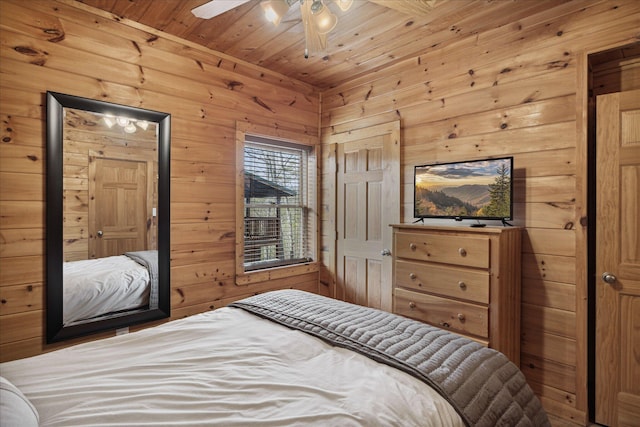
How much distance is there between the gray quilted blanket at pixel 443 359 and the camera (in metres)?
1.16

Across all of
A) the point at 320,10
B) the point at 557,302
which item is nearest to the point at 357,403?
the point at 320,10

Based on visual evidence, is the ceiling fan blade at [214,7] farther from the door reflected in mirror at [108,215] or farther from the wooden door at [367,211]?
the wooden door at [367,211]

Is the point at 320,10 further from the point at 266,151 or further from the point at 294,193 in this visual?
the point at 294,193

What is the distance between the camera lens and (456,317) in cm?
234

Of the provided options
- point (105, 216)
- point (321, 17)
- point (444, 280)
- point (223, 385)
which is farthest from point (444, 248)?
point (105, 216)

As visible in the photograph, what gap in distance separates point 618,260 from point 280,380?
7.07 ft

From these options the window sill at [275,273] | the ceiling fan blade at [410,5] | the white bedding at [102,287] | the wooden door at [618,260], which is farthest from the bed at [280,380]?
the ceiling fan blade at [410,5]

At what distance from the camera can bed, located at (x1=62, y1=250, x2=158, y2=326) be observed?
7.32 ft

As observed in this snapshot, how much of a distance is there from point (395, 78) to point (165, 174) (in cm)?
217

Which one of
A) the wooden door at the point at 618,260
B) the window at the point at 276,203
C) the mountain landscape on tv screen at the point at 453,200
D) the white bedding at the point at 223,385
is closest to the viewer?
the white bedding at the point at 223,385

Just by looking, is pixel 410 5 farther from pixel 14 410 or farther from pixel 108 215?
pixel 108 215

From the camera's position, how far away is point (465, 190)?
8.44 ft

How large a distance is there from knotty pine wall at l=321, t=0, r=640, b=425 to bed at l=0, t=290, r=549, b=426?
1.20 m

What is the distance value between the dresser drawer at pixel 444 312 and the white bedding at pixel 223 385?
1.21 m
